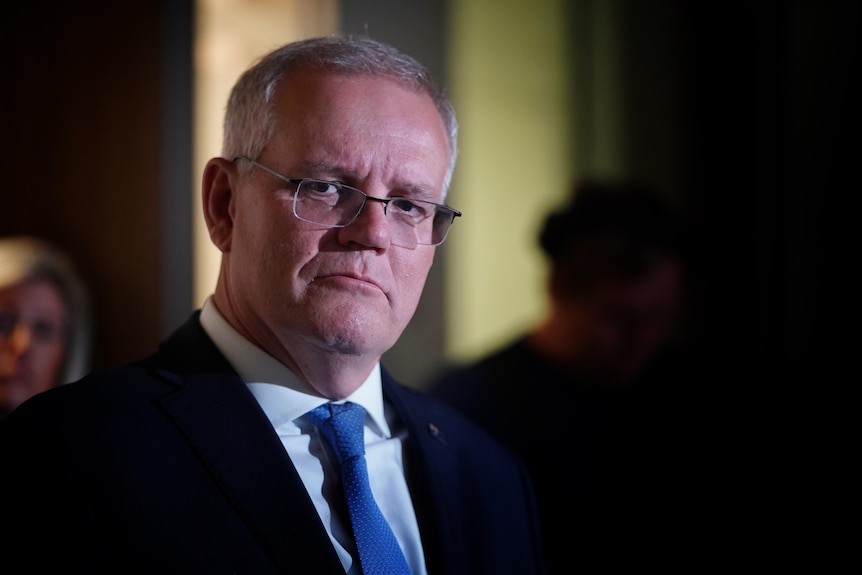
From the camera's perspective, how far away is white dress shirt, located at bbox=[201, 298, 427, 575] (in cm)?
120

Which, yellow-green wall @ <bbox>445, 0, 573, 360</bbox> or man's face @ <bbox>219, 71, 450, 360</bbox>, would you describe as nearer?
man's face @ <bbox>219, 71, 450, 360</bbox>

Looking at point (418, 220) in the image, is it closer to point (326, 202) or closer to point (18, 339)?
point (326, 202)

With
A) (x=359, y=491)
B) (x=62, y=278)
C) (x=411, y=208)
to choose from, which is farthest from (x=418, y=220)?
(x=62, y=278)

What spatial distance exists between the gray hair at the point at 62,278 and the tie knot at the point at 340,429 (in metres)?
0.50

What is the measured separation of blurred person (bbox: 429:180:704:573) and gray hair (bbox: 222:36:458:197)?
25.1 inches

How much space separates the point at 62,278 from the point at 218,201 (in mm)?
372

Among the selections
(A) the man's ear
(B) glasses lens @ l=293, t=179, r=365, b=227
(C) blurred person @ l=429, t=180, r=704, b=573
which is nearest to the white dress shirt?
(A) the man's ear

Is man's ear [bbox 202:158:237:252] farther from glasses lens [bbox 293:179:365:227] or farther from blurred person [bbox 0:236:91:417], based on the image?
blurred person [bbox 0:236:91:417]

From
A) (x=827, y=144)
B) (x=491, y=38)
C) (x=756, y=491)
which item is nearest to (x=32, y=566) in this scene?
(x=491, y=38)

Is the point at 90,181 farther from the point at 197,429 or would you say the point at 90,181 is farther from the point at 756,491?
the point at 756,491

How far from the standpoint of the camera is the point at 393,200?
3.97 feet

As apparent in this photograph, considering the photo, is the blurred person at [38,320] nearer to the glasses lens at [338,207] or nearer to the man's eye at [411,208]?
the glasses lens at [338,207]

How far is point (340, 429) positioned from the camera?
124cm

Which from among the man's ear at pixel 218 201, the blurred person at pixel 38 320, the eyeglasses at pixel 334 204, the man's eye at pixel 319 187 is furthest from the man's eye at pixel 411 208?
the blurred person at pixel 38 320
